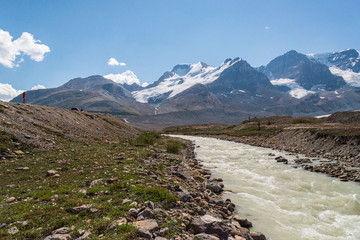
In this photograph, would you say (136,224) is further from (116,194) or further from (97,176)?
(97,176)

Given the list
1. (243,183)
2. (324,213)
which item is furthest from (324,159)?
(324,213)

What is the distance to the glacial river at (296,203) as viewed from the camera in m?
10.5

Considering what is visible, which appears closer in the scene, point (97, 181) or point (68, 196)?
point (68, 196)

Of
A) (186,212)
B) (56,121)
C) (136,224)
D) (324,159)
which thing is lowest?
(324,159)

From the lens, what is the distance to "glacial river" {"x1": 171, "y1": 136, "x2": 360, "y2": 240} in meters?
10.5

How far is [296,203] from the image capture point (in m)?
14.0

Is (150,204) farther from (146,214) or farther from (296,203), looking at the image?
(296,203)

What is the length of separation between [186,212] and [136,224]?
2.86 meters

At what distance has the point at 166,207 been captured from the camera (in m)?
9.41

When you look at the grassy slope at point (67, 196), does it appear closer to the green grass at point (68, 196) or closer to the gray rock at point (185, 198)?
the green grass at point (68, 196)

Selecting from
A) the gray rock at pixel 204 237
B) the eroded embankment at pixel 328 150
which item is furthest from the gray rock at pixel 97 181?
the eroded embankment at pixel 328 150

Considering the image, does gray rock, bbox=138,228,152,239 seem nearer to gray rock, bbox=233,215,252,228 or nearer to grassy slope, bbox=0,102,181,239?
grassy slope, bbox=0,102,181,239

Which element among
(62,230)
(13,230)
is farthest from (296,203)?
(13,230)

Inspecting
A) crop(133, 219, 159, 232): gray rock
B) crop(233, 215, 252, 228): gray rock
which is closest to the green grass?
crop(133, 219, 159, 232): gray rock
